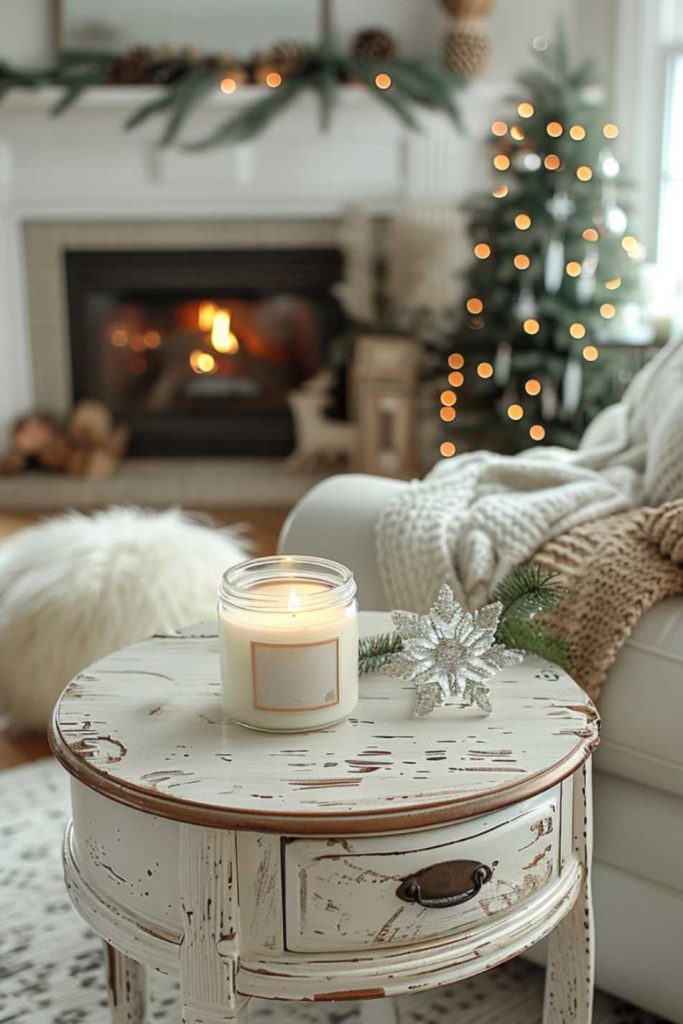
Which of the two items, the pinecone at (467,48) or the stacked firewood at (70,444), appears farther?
the stacked firewood at (70,444)

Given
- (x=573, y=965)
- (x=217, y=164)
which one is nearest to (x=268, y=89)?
(x=217, y=164)

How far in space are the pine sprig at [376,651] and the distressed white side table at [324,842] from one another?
86mm

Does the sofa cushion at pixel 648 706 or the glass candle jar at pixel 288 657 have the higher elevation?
the glass candle jar at pixel 288 657

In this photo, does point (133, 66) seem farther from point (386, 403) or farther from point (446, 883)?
point (446, 883)

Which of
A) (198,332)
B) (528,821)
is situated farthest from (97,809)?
(198,332)

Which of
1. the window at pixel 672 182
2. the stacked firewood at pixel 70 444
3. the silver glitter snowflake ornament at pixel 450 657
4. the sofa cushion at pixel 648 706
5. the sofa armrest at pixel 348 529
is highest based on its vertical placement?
the window at pixel 672 182

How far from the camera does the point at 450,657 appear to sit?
1034 millimetres

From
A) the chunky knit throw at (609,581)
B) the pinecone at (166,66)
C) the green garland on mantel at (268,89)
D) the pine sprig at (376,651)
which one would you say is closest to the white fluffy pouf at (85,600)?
the chunky knit throw at (609,581)

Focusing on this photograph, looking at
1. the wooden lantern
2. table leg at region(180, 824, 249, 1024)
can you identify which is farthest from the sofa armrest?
the wooden lantern

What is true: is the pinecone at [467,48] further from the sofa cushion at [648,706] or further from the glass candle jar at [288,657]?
the glass candle jar at [288,657]

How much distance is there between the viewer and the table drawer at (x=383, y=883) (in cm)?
88

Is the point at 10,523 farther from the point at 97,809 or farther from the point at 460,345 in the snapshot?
the point at 97,809

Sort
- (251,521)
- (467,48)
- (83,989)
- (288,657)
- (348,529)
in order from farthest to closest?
(251,521) < (467,48) < (348,529) < (83,989) < (288,657)

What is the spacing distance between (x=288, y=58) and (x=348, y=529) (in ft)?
8.71
